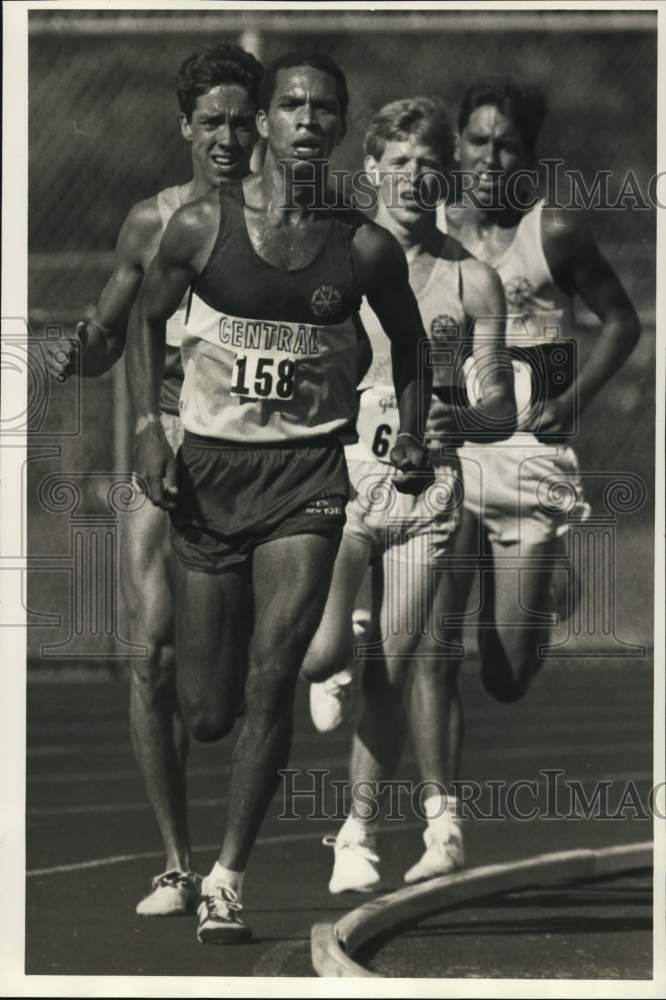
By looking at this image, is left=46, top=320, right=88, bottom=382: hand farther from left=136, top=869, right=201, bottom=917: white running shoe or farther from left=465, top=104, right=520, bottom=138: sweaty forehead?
left=136, top=869, right=201, bottom=917: white running shoe

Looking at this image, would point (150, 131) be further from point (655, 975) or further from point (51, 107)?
point (655, 975)

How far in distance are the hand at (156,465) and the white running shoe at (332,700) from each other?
78cm

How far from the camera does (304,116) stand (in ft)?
31.0

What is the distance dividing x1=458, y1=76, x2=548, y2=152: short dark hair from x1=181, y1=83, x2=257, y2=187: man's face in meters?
0.71

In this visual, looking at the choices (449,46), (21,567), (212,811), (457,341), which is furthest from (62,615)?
(449,46)

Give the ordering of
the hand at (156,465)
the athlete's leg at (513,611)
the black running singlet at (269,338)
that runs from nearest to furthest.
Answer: the black running singlet at (269,338) < the hand at (156,465) < the athlete's leg at (513,611)

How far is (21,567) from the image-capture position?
9516 mm

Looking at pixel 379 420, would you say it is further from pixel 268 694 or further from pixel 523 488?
pixel 268 694

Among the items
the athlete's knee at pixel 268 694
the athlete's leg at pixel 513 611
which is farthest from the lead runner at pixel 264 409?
the athlete's leg at pixel 513 611

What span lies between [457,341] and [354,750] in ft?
4.63

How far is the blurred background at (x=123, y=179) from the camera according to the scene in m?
9.47

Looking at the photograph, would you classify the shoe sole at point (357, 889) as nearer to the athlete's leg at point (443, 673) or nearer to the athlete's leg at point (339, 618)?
the athlete's leg at point (443, 673)

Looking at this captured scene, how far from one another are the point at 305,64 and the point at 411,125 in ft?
1.34

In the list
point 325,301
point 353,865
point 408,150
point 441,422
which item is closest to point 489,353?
point 441,422
